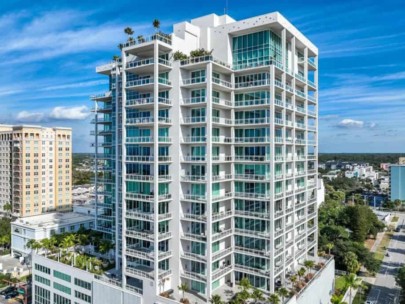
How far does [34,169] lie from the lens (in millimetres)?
99562

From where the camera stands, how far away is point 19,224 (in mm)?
75188

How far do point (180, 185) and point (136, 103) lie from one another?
11.8 metres

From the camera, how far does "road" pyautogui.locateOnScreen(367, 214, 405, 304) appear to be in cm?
5519

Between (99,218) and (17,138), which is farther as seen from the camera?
(17,138)

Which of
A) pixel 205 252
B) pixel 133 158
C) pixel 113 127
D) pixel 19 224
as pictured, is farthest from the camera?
pixel 19 224

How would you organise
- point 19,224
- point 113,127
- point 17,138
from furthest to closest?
point 17,138 < point 19,224 < point 113,127

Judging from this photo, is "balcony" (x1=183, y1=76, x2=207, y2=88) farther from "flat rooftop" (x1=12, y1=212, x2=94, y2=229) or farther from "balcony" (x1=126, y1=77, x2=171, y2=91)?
"flat rooftop" (x1=12, y1=212, x2=94, y2=229)

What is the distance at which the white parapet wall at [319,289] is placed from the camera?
→ 41.2 m

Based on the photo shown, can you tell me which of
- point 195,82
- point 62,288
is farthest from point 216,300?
point 195,82

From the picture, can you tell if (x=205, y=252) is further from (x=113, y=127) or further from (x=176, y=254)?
(x=113, y=127)

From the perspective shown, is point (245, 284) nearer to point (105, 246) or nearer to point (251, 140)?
point (251, 140)

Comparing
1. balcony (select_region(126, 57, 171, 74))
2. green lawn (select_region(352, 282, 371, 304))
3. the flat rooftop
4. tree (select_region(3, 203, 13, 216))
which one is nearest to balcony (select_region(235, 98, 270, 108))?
balcony (select_region(126, 57, 171, 74))

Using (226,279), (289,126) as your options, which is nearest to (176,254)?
(226,279)

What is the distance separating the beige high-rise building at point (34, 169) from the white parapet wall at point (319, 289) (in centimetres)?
8494
